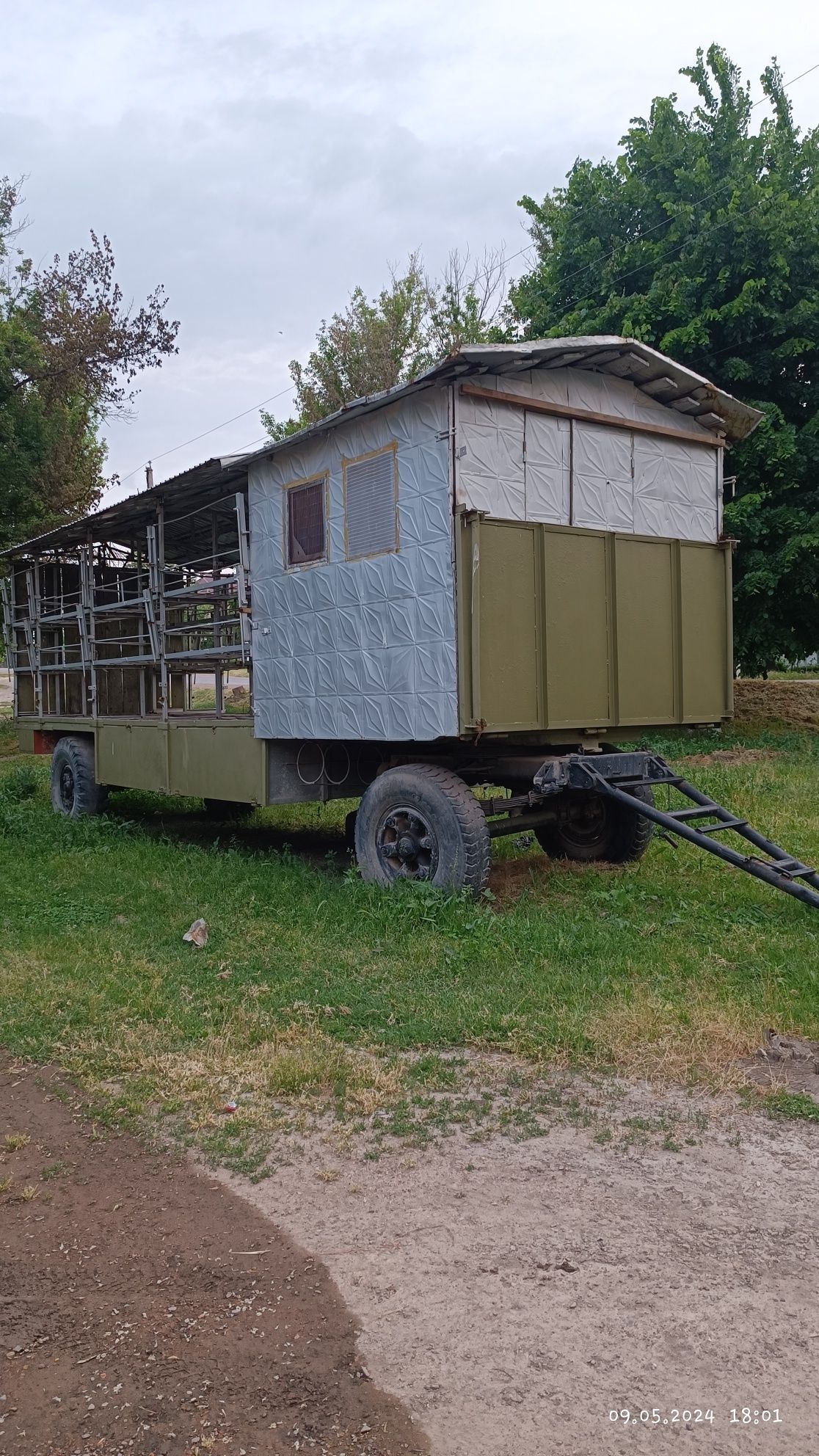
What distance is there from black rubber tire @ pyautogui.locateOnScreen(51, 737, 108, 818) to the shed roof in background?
10.2 feet

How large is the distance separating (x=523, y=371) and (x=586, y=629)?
182cm

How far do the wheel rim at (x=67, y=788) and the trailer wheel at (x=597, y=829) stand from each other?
6.16 metres

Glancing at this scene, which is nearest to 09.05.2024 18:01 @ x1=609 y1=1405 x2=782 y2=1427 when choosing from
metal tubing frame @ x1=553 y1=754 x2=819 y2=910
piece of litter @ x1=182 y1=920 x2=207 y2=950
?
metal tubing frame @ x1=553 y1=754 x2=819 y2=910

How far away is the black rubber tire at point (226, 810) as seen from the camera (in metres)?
12.6

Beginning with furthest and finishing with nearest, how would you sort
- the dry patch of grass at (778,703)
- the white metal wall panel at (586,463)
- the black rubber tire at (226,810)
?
the dry patch of grass at (778,703)
the black rubber tire at (226,810)
the white metal wall panel at (586,463)

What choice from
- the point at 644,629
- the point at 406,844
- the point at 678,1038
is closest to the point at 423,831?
the point at 406,844

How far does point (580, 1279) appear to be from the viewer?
3059mm

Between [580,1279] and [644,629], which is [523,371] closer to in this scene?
[644,629]

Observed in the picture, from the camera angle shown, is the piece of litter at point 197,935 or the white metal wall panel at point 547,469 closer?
the piece of litter at point 197,935

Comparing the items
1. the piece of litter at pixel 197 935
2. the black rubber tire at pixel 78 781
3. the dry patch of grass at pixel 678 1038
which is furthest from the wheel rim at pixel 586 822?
the black rubber tire at pixel 78 781

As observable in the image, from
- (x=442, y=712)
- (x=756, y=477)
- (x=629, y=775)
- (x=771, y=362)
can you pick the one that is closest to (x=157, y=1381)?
(x=442, y=712)

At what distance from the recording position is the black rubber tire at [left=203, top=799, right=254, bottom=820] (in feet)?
41.2

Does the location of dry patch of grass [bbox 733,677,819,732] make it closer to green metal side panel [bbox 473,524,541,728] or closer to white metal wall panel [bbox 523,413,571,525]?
white metal wall panel [bbox 523,413,571,525]

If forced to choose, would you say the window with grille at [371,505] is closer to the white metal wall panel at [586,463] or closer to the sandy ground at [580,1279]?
the white metal wall panel at [586,463]
